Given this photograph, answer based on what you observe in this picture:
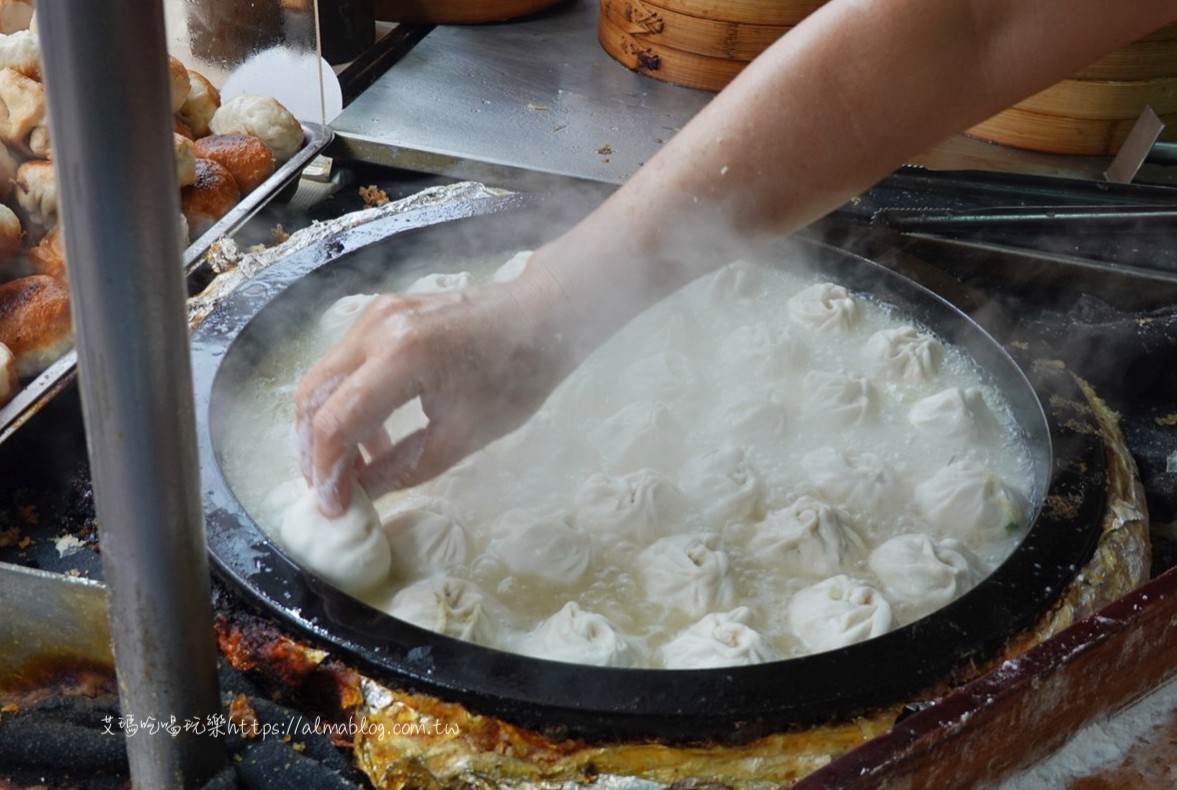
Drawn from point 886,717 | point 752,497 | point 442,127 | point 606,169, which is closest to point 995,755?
point 886,717

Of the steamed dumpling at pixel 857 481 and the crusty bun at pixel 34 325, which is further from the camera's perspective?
the crusty bun at pixel 34 325

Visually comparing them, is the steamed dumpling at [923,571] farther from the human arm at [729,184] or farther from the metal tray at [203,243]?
the metal tray at [203,243]

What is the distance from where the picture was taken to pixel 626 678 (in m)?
1.52

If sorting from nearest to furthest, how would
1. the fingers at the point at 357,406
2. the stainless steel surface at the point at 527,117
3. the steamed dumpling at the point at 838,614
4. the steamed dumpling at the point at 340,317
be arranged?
the fingers at the point at 357,406, the steamed dumpling at the point at 838,614, the steamed dumpling at the point at 340,317, the stainless steel surface at the point at 527,117

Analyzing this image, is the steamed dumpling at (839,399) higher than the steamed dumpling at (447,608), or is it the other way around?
the steamed dumpling at (447,608)

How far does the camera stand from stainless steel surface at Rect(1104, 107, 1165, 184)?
331 cm

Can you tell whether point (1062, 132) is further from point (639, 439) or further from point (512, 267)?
point (639, 439)

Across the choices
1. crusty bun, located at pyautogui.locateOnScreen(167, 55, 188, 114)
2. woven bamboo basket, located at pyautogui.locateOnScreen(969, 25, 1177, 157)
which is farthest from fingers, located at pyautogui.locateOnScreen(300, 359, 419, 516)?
woven bamboo basket, located at pyautogui.locateOnScreen(969, 25, 1177, 157)

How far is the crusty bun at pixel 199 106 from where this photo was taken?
3.34 m

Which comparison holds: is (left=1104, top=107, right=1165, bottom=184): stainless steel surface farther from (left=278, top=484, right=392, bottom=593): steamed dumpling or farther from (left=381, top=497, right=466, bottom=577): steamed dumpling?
(left=278, top=484, right=392, bottom=593): steamed dumpling

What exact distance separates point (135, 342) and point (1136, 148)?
3.38 m

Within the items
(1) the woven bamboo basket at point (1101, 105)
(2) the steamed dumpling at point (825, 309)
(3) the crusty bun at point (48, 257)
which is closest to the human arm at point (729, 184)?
(2) the steamed dumpling at point (825, 309)

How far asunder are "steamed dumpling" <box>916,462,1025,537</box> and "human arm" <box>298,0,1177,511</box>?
2.26 feet

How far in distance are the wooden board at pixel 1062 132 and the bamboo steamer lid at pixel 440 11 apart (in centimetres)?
209
